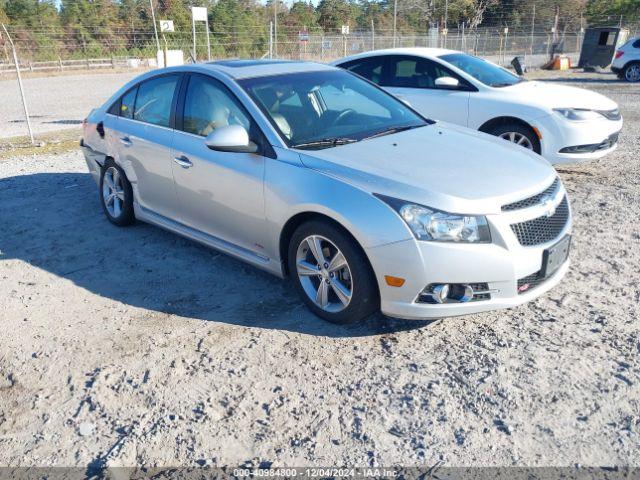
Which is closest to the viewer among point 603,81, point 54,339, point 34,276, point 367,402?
point 367,402

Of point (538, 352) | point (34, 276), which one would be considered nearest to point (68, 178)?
point (34, 276)

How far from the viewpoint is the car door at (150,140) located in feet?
16.2

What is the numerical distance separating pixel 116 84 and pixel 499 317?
966 inches

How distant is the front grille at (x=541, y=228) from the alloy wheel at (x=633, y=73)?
19.8 metres

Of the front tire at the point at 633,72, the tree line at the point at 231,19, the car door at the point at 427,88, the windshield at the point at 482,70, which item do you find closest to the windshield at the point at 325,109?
the car door at the point at 427,88

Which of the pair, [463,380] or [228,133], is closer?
[463,380]

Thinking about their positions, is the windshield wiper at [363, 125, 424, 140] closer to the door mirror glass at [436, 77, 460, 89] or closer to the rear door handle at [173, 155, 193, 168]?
the rear door handle at [173, 155, 193, 168]

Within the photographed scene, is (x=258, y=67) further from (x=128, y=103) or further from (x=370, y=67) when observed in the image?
(x=370, y=67)

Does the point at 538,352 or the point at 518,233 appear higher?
the point at 518,233

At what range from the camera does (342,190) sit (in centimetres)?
353

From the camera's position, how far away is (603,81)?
2117 centimetres

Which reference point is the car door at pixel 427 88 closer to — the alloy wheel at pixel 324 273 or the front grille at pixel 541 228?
the front grille at pixel 541 228

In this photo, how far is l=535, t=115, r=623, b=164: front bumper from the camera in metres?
6.82

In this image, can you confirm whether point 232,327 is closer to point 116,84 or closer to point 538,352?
point 538,352
